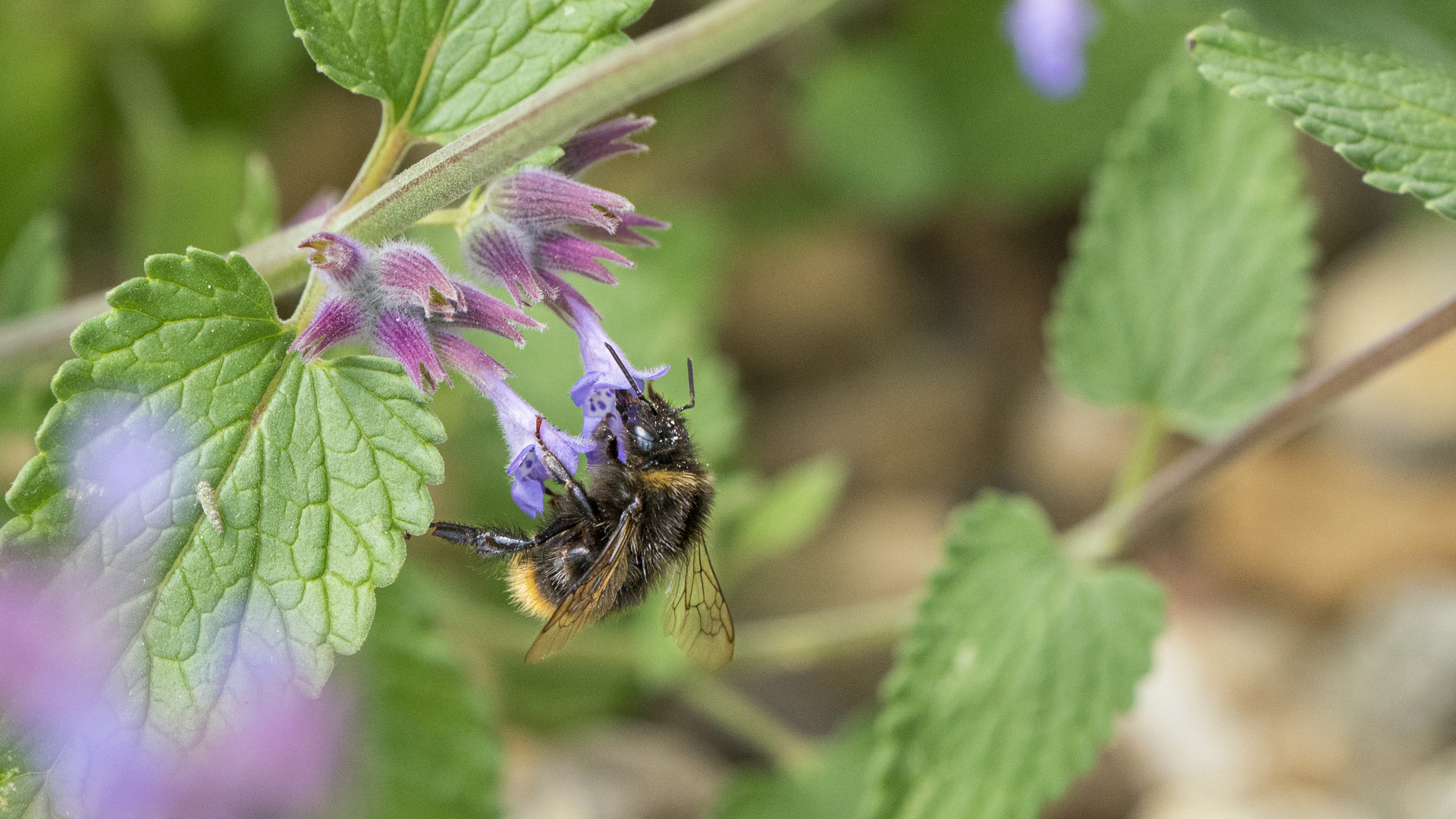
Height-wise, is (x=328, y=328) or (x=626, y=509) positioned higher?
(x=328, y=328)

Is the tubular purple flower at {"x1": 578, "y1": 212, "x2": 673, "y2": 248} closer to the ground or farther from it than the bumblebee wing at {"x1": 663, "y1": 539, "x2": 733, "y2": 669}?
farther from it

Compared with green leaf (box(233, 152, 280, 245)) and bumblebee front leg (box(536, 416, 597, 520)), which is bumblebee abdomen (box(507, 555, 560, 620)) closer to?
bumblebee front leg (box(536, 416, 597, 520))

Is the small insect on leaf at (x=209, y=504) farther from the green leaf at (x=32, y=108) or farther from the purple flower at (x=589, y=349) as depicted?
the green leaf at (x=32, y=108)

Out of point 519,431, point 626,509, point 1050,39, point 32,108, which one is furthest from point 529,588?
point 32,108

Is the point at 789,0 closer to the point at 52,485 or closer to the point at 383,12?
→ the point at 383,12

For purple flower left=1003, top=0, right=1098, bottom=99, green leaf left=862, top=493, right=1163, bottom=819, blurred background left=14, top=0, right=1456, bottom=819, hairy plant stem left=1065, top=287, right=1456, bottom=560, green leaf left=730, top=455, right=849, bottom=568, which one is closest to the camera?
hairy plant stem left=1065, top=287, right=1456, bottom=560

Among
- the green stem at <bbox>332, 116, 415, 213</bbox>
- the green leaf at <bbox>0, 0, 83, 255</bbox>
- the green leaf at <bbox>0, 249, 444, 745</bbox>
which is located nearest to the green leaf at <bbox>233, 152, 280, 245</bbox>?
the green stem at <bbox>332, 116, 415, 213</bbox>

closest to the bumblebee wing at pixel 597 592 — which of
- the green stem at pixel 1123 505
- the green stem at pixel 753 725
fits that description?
the green stem at pixel 1123 505

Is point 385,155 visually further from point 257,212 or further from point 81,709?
point 81,709
